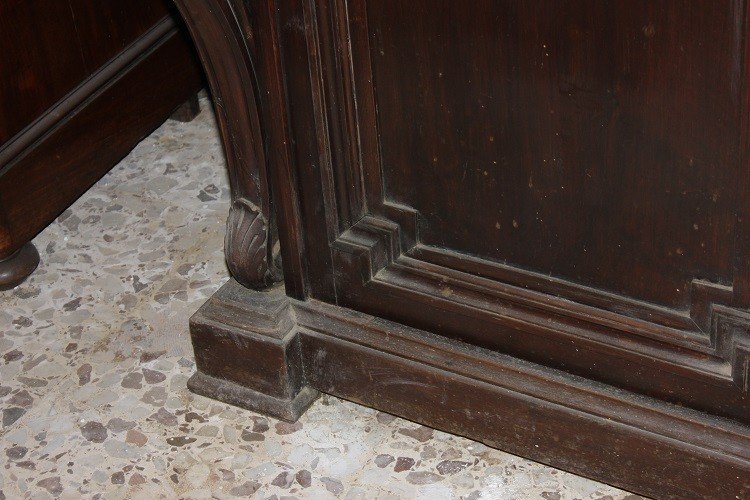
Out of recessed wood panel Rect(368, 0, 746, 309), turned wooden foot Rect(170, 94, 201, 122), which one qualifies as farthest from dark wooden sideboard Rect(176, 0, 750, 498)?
turned wooden foot Rect(170, 94, 201, 122)

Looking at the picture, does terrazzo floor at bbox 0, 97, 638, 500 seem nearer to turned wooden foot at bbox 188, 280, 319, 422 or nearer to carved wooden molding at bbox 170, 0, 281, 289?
turned wooden foot at bbox 188, 280, 319, 422

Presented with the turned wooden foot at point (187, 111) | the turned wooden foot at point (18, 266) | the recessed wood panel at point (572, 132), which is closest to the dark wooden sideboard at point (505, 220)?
the recessed wood panel at point (572, 132)

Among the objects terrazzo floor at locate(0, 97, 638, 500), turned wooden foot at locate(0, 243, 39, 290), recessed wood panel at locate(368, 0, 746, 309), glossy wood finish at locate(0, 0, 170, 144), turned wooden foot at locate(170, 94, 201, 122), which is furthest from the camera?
turned wooden foot at locate(170, 94, 201, 122)

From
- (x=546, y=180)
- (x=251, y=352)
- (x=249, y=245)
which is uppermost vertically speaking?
(x=546, y=180)

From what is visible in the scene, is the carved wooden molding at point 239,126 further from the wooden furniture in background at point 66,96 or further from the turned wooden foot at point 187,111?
the turned wooden foot at point 187,111

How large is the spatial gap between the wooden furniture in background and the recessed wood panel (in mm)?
891

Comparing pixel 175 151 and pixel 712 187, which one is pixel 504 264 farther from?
pixel 175 151

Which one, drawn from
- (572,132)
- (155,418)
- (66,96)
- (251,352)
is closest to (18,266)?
(66,96)

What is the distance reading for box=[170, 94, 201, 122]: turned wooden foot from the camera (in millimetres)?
2852

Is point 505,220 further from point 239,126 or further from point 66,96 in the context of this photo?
point 66,96

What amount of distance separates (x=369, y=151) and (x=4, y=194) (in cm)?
90

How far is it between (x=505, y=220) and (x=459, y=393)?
0.31 m

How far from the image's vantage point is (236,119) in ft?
5.80

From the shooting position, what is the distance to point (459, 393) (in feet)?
5.93
